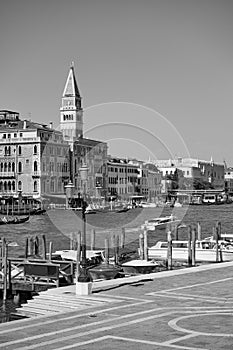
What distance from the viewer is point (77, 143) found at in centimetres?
9581

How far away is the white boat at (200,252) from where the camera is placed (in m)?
24.5

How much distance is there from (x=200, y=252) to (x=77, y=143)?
7164cm

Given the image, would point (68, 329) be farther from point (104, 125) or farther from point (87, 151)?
point (87, 151)

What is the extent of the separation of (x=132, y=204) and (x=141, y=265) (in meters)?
73.9

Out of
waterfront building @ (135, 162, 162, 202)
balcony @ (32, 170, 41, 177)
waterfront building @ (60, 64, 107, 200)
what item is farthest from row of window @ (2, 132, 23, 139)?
waterfront building @ (135, 162, 162, 202)

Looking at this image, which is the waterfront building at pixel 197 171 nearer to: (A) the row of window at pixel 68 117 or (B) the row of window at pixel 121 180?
(B) the row of window at pixel 121 180

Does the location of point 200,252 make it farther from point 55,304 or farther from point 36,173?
point 36,173

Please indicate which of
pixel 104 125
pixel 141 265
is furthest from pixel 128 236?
pixel 141 265

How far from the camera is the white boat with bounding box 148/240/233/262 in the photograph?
2454cm

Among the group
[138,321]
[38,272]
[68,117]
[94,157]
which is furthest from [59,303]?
[68,117]

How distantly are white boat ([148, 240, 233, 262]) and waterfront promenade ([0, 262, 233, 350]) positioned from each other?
10.1 meters

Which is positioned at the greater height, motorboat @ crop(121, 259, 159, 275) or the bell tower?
the bell tower

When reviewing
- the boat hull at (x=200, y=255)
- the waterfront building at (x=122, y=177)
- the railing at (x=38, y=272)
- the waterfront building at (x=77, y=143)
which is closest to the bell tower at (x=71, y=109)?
the waterfront building at (x=77, y=143)

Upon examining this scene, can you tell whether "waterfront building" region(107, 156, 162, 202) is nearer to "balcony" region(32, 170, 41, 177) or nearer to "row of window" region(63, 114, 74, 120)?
"row of window" region(63, 114, 74, 120)
